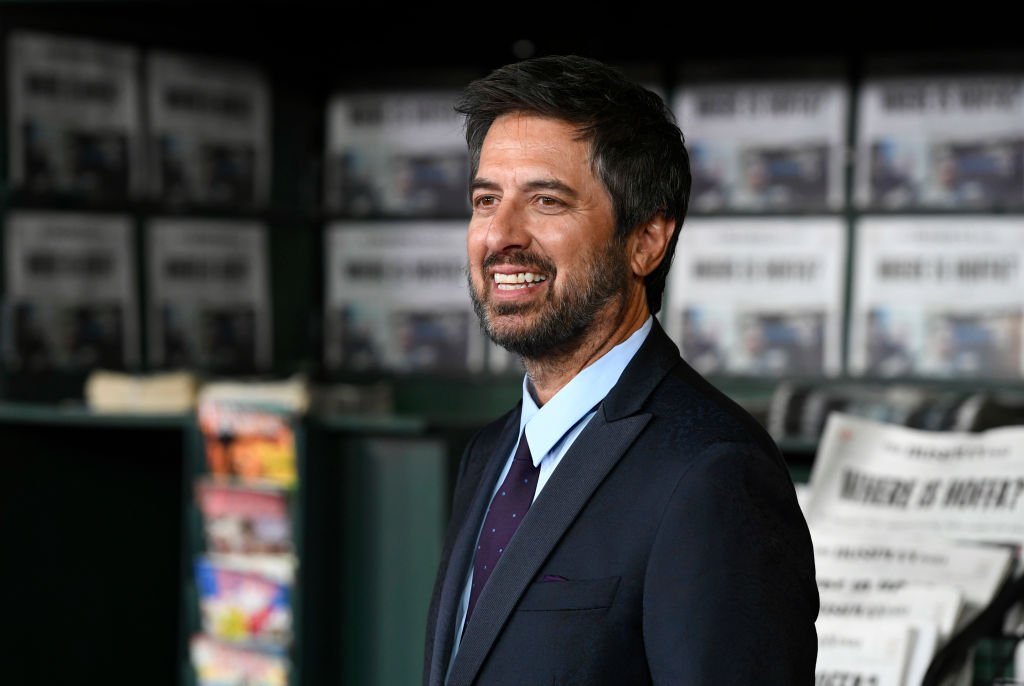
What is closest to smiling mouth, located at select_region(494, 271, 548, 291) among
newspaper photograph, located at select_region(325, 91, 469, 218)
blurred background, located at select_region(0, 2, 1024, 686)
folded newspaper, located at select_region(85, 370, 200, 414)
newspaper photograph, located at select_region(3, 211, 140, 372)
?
blurred background, located at select_region(0, 2, 1024, 686)

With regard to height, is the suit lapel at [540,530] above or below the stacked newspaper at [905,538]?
above

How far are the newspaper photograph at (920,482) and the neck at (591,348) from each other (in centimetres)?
139

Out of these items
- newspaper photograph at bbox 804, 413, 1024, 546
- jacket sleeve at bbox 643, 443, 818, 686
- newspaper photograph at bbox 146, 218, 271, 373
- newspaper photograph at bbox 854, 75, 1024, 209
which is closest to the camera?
jacket sleeve at bbox 643, 443, 818, 686

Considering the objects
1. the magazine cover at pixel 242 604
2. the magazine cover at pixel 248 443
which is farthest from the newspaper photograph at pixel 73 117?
the magazine cover at pixel 242 604

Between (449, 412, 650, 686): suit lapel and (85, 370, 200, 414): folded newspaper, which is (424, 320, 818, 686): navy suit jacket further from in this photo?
(85, 370, 200, 414): folded newspaper

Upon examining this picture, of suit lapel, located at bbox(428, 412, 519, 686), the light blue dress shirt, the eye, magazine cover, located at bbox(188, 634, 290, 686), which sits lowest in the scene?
magazine cover, located at bbox(188, 634, 290, 686)

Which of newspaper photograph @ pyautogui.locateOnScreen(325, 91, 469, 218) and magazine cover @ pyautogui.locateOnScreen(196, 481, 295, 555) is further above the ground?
newspaper photograph @ pyautogui.locateOnScreen(325, 91, 469, 218)

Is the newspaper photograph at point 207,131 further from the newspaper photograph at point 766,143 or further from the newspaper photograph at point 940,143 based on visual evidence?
the newspaper photograph at point 940,143

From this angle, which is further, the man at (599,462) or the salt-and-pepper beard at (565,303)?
the salt-and-pepper beard at (565,303)

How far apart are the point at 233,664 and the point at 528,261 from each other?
2792mm

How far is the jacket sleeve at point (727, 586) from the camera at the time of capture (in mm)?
1334

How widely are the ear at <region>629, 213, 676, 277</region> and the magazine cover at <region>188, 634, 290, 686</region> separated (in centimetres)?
263

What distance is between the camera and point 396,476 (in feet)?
12.7

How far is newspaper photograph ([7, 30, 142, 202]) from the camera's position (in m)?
4.89
